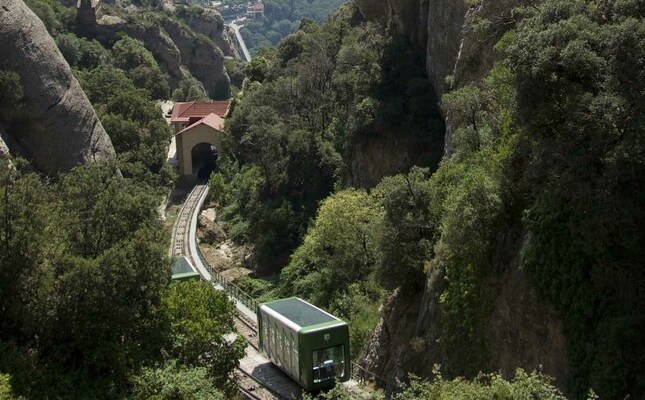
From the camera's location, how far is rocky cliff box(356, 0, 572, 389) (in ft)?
64.2

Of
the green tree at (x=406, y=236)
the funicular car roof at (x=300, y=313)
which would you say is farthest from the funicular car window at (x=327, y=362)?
the green tree at (x=406, y=236)

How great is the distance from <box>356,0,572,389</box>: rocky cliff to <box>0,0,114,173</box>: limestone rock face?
68.1 ft

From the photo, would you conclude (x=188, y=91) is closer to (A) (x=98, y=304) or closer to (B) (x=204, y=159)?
(B) (x=204, y=159)

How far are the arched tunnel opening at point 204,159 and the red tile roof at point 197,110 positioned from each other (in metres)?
3.37

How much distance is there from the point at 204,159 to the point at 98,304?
190 ft

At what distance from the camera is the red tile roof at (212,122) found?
74125 mm

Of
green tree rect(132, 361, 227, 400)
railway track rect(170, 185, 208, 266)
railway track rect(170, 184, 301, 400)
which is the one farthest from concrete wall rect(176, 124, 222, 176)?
green tree rect(132, 361, 227, 400)

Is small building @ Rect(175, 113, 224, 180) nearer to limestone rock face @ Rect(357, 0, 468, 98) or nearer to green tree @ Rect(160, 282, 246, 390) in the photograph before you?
limestone rock face @ Rect(357, 0, 468, 98)

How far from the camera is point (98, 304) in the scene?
2178cm

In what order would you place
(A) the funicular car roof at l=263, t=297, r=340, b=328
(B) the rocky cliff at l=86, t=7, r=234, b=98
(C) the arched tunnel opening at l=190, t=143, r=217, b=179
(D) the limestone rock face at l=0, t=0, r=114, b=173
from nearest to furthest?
1. (A) the funicular car roof at l=263, t=297, r=340, b=328
2. (D) the limestone rock face at l=0, t=0, r=114, b=173
3. (C) the arched tunnel opening at l=190, t=143, r=217, b=179
4. (B) the rocky cliff at l=86, t=7, r=234, b=98

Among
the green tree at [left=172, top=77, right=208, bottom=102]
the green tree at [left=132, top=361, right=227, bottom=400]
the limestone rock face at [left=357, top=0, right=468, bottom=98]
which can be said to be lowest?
the green tree at [left=172, top=77, right=208, bottom=102]

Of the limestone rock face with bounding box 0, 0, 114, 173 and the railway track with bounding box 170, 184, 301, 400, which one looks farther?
the limestone rock face with bounding box 0, 0, 114, 173

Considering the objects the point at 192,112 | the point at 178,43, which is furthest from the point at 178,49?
the point at 192,112

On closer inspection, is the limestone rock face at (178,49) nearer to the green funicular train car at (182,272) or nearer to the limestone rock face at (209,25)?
the limestone rock face at (209,25)
